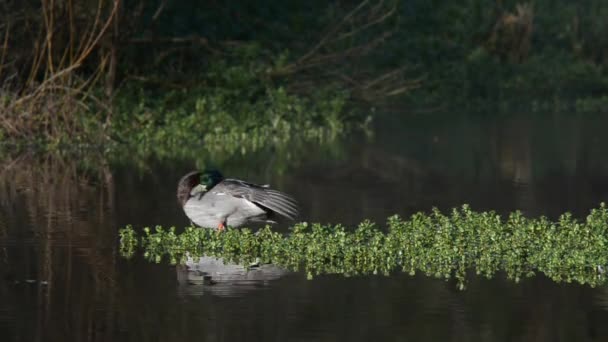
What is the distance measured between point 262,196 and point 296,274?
171cm

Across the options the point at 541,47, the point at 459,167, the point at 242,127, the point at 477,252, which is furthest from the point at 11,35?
the point at 541,47

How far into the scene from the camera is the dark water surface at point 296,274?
932 centimetres

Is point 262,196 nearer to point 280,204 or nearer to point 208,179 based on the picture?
point 280,204

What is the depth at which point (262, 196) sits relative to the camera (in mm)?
12617

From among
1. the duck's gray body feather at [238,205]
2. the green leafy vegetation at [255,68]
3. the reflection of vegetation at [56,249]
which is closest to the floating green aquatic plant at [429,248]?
the duck's gray body feather at [238,205]

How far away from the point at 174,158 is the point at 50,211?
5.82 metres

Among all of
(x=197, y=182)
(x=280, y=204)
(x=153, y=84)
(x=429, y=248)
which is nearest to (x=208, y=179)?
(x=197, y=182)

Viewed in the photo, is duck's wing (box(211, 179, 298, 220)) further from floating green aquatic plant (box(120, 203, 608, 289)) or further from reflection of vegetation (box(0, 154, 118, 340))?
reflection of vegetation (box(0, 154, 118, 340))

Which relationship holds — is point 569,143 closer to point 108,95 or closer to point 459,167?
point 459,167

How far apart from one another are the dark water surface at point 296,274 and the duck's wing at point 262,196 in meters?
1.05

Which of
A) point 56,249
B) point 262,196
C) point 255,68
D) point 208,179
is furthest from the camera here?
point 255,68

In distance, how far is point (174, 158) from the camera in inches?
814

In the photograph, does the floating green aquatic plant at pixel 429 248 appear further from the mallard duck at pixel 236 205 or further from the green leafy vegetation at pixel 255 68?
the green leafy vegetation at pixel 255 68

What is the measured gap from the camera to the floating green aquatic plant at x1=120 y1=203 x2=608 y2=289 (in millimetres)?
11164
